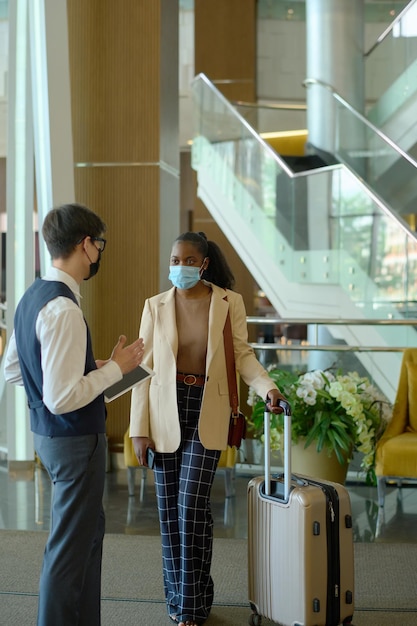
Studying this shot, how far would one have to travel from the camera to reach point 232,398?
3.75 m

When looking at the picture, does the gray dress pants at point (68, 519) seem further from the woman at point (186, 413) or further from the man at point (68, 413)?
the woman at point (186, 413)

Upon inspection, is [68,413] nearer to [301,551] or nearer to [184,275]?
[184,275]

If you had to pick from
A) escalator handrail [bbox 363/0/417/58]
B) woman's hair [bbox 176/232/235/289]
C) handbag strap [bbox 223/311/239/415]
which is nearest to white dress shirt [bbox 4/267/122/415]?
handbag strap [bbox 223/311/239/415]

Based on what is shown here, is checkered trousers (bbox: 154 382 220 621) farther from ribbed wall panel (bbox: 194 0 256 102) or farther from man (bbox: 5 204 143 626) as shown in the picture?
ribbed wall panel (bbox: 194 0 256 102)

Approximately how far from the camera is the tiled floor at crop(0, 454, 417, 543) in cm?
546

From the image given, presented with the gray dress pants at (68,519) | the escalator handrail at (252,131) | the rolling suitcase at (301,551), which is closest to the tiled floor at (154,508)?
the rolling suitcase at (301,551)

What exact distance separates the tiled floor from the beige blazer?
1.78 meters

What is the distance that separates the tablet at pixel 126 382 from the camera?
3066 mm

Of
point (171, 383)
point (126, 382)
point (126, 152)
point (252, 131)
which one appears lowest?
point (171, 383)

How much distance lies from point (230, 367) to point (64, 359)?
1.09 m

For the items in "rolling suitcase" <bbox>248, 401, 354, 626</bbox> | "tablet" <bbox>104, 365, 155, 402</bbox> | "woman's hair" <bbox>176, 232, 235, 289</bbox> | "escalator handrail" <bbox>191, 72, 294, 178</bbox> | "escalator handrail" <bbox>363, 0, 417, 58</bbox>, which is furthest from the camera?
"escalator handrail" <bbox>363, 0, 417, 58</bbox>

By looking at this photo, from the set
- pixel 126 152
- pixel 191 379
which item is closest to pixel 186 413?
pixel 191 379

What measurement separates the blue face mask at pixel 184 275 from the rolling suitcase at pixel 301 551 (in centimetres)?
60

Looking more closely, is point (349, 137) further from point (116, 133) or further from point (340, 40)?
point (116, 133)
